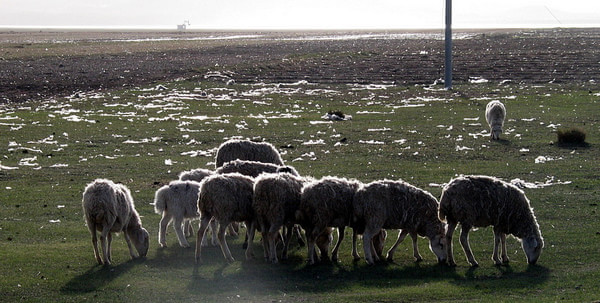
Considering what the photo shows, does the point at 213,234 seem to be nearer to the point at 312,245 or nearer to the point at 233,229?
the point at 233,229

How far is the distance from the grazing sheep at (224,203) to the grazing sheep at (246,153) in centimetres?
411

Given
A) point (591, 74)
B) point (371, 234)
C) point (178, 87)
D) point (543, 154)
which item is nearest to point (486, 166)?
point (543, 154)

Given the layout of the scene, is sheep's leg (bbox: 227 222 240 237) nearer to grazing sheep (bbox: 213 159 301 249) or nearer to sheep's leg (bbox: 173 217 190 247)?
grazing sheep (bbox: 213 159 301 249)

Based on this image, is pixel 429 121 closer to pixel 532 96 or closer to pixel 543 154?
pixel 543 154

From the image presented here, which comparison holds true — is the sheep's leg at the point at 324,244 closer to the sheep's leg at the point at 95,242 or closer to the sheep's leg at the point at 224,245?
the sheep's leg at the point at 224,245

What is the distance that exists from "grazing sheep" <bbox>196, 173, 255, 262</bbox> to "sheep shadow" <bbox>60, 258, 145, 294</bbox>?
145 centimetres

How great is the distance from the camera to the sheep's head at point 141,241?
15.6 metres

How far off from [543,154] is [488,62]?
45757mm

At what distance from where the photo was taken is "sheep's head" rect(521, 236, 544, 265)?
47.8ft

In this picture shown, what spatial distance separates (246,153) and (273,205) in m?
4.72

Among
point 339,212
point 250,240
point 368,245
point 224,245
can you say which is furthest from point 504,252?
point 224,245

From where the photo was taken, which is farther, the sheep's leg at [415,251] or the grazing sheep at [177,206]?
the grazing sheep at [177,206]

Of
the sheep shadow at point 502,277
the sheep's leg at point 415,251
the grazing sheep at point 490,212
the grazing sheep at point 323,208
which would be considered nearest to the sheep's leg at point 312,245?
the grazing sheep at point 323,208

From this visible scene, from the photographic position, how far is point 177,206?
1648 cm
